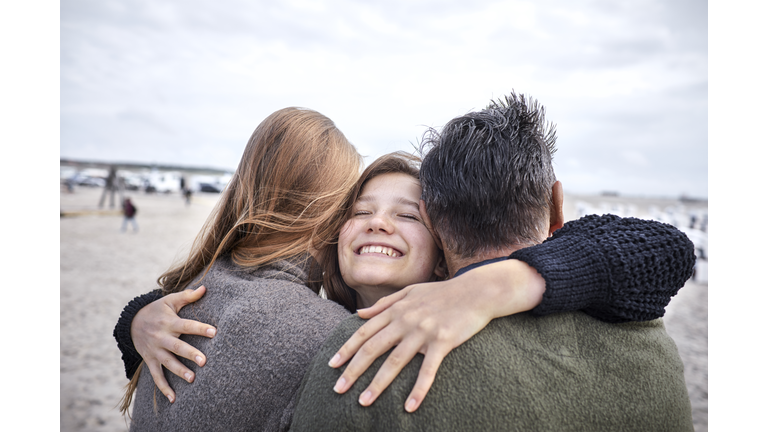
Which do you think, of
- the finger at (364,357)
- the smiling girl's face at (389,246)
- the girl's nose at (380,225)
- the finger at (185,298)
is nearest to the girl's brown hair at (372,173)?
the smiling girl's face at (389,246)

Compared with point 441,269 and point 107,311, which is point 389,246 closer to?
point 441,269

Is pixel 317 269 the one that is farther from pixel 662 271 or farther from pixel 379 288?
pixel 662 271

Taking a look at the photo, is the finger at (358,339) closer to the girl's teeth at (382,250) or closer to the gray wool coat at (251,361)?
the gray wool coat at (251,361)

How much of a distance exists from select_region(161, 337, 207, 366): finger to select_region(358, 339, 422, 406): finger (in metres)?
0.78

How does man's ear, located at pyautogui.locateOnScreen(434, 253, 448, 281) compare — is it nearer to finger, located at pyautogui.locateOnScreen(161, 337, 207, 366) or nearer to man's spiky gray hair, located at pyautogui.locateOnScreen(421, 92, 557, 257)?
man's spiky gray hair, located at pyautogui.locateOnScreen(421, 92, 557, 257)

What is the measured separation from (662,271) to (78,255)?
→ 16940 mm

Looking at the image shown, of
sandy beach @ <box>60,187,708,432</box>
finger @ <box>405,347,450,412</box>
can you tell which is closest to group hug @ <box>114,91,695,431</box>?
finger @ <box>405,347,450,412</box>

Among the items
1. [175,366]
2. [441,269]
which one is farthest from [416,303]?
[175,366]

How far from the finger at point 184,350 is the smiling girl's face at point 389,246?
0.71 m

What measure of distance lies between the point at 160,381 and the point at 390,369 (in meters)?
1.11

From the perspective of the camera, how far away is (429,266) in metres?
2.12

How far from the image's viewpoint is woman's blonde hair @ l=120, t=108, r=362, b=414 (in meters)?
2.12
